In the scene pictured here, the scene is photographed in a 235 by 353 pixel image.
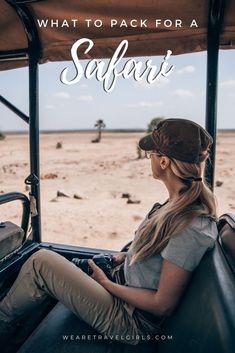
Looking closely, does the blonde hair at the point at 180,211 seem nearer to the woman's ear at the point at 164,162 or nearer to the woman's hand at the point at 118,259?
the woman's ear at the point at 164,162

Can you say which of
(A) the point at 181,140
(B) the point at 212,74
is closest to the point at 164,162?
(A) the point at 181,140

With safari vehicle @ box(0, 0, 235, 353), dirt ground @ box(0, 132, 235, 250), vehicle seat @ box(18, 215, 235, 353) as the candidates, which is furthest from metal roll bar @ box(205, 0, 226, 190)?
dirt ground @ box(0, 132, 235, 250)

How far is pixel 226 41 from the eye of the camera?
2395 mm

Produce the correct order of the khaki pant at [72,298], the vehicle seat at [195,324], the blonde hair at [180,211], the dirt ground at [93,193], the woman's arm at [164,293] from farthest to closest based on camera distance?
the dirt ground at [93,193] < the khaki pant at [72,298] < the blonde hair at [180,211] < the woman's arm at [164,293] < the vehicle seat at [195,324]

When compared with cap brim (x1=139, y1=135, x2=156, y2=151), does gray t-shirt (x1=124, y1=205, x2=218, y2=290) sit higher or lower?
lower

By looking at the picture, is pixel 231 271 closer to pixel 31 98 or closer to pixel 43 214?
pixel 31 98

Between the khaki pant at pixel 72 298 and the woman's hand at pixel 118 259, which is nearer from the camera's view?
the khaki pant at pixel 72 298

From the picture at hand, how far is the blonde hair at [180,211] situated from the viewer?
5.35 feet

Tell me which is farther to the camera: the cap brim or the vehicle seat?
the cap brim

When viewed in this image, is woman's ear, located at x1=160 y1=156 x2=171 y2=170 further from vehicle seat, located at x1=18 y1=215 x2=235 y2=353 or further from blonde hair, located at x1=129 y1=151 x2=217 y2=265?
vehicle seat, located at x1=18 y1=215 x2=235 y2=353

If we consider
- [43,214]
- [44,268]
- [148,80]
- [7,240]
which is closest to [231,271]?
[44,268]

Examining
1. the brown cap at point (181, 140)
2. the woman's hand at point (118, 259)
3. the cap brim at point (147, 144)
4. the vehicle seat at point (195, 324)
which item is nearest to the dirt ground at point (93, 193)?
the woman's hand at point (118, 259)

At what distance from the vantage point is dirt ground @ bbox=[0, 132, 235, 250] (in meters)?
7.00

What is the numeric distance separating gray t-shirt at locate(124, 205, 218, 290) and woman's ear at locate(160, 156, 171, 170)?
31 cm
